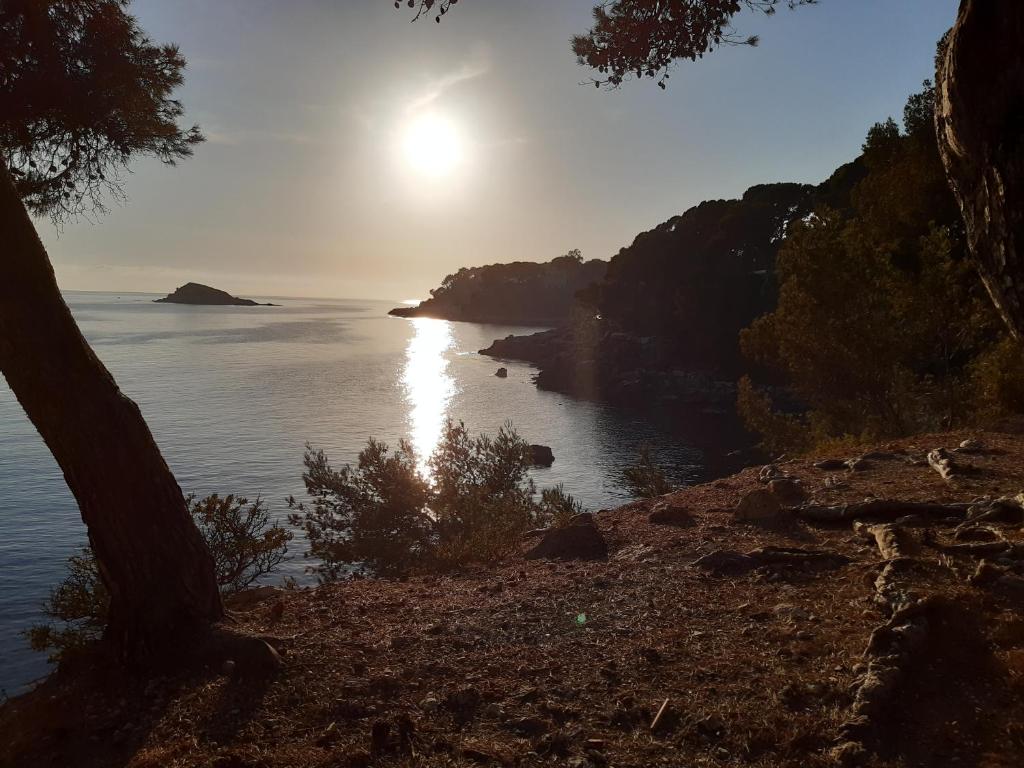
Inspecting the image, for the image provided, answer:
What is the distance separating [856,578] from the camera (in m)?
7.65

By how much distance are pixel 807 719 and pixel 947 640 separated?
1.76 metres

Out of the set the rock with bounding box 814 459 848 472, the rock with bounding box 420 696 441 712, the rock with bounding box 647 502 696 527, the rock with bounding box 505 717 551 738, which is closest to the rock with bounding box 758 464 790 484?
the rock with bounding box 814 459 848 472

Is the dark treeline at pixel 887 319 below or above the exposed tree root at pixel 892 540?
above

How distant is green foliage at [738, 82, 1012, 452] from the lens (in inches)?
866

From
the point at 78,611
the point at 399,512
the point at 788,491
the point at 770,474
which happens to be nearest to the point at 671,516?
the point at 788,491

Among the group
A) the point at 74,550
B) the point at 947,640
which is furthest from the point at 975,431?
the point at 74,550

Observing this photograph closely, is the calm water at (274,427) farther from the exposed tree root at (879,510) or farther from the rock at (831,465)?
the rock at (831,465)

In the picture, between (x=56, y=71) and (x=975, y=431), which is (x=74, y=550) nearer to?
(x=56, y=71)

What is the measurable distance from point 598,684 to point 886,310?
849 inches

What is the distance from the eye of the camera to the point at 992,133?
4.48 metres

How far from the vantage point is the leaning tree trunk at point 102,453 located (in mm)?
6582

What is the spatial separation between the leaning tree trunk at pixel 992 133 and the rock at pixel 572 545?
799 centimetres

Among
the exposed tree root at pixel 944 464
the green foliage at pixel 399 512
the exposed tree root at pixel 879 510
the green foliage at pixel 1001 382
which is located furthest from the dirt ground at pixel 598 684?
the green foliage at pixel 1001 382

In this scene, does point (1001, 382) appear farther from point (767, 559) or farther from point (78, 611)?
point (78, 611)
